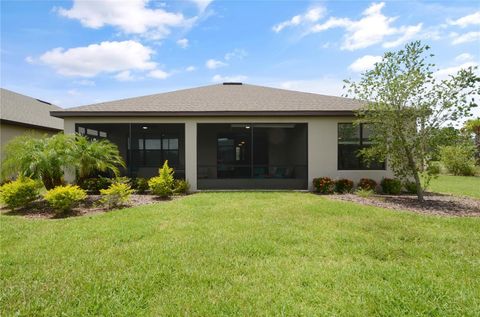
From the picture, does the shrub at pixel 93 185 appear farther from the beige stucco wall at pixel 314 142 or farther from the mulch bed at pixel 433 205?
the mulch bed at pixel 433 205

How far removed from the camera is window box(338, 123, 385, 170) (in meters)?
12.8

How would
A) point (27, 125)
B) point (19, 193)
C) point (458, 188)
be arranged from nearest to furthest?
1. point (19, 193)
2. point (458, 188)
3. point (27, 125)

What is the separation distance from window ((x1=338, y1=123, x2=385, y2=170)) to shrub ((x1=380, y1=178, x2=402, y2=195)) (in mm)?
1011

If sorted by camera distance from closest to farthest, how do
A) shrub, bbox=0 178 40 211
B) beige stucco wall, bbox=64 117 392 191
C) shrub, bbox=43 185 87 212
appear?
1. shrub, bbox=43 185 87 212
2. shrub, bbox=0 178 40 211
3. beige stucco wall, bbox=64 117 392 191

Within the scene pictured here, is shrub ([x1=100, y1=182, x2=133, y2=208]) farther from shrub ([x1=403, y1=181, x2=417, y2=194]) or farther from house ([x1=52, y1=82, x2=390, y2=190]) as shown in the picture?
shrub ([x1=403, y1=181, x2=417, y2=194])

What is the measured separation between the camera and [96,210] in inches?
336

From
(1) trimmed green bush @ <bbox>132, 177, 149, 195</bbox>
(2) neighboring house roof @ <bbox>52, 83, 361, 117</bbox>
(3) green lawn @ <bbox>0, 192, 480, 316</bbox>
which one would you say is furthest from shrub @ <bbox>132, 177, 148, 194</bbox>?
(3) green lawn @ <bbox>0, 192, 480, 316</bbox>

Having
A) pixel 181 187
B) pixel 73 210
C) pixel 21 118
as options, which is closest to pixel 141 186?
pixel 181 187

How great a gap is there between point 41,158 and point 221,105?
7.57m

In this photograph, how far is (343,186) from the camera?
1201 centimetres

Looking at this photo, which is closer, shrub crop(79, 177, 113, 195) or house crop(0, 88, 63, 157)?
shrub crop(79, 177, 113, 195)

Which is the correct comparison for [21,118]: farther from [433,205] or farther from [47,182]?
[433,205]

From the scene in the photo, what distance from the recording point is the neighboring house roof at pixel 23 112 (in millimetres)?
14936

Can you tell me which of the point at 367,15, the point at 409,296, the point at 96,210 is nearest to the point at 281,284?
the point at 409,296
